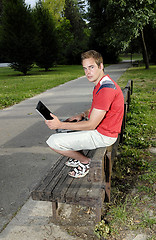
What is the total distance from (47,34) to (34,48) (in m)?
5.58

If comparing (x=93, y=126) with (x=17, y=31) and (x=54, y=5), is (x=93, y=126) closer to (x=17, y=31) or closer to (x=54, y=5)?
(x=17, y=31)

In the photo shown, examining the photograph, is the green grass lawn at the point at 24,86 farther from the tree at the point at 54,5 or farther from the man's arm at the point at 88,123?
the tree at the point at 54,5

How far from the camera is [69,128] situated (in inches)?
106

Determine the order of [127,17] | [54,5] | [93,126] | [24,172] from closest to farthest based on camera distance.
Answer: [93,126] < [24,172] < [127,17] < [54,5]

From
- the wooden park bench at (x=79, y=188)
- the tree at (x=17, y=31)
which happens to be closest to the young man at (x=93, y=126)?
the wooden park bench at (x=79, y=188)

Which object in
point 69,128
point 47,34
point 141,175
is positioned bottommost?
point 141,175

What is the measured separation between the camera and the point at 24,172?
3.77m

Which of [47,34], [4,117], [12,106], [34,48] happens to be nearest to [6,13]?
[34,48]

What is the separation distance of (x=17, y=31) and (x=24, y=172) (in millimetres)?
22015

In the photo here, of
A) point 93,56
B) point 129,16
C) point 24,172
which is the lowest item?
point 24,172

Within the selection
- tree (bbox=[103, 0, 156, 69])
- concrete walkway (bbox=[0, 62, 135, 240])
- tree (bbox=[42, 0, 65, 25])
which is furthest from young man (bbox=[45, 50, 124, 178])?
tree (bbox=[42, 0, 65, 25])

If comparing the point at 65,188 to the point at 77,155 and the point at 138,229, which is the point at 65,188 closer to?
the point at 77,155

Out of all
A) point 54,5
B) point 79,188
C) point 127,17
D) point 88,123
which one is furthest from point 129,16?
point 54,5

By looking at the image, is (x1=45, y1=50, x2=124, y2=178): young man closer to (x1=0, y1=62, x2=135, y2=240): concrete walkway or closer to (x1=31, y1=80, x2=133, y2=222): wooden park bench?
(x1=31, y1=80, x2=133, y2=222): wooden park bench
